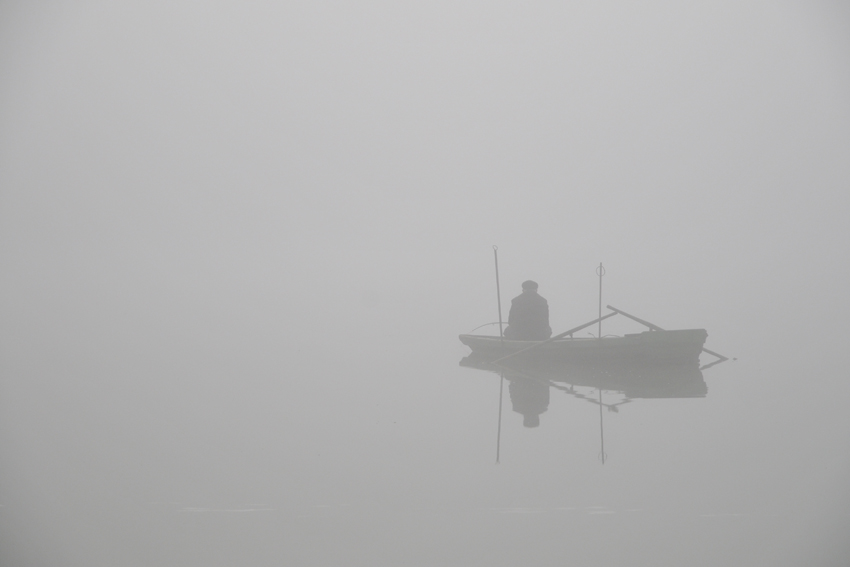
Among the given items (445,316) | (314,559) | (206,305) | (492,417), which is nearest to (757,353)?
(492,417)

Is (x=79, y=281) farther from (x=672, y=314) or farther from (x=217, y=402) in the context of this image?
(x=217, y=402)

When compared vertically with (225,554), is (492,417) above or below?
above

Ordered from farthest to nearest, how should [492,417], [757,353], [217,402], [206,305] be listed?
1. [206,305]
2. [757,353]
3. [217,402]
4. [492,417]

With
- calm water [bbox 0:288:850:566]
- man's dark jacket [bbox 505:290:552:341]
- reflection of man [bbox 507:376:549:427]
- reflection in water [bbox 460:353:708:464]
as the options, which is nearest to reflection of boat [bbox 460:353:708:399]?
reflection in water [bbox 460:353:708:464]

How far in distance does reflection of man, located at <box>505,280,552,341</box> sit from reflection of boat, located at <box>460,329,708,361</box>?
29.6 inches

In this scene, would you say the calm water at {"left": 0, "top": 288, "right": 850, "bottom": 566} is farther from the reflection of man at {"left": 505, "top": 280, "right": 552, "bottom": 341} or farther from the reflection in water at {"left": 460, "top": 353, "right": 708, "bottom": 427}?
the reflection of man at {"left": 505, "top": 280, "right": 552, "bottom": 341}

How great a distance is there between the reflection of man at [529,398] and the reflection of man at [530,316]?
5.96 ft

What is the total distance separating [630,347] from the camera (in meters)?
10.4

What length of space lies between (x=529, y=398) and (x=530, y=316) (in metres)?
3.64

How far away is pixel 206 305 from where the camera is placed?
92.8 feet

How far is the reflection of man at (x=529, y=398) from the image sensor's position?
7.54 m

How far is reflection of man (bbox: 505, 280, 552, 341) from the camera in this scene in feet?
40.1

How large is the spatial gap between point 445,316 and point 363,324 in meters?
5.23

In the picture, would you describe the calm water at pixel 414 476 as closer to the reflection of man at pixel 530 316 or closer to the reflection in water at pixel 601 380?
the reflection in water at pixel 601 380
